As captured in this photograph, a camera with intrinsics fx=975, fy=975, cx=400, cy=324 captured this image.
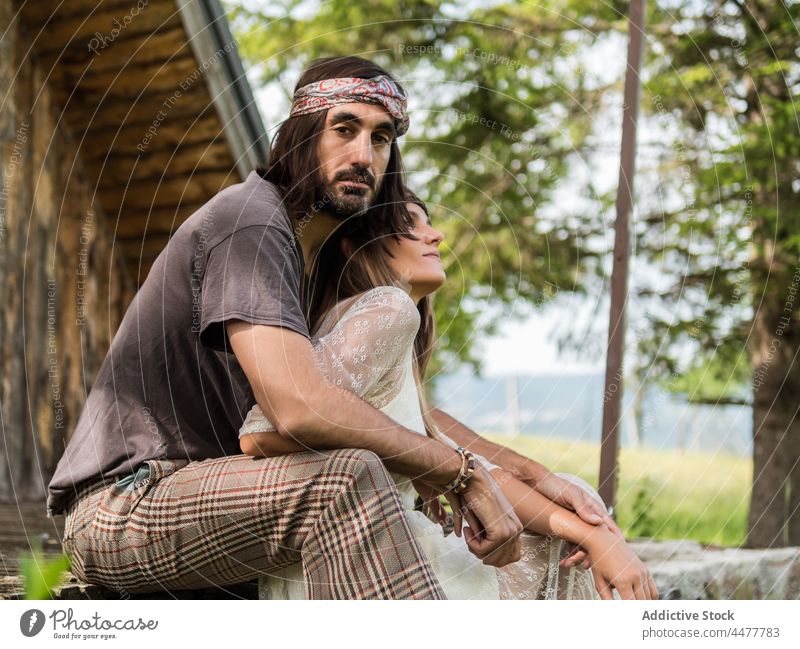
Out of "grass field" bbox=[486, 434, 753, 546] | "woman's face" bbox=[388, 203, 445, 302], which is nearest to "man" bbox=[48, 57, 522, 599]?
"woman's face" bbox=[388, 203, 445, 302]

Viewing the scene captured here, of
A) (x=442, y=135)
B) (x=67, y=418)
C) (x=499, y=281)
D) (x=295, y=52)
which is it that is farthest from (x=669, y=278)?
(x=67, y=418)

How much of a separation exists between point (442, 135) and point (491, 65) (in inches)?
22.5

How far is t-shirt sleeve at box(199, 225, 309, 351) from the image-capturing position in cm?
177

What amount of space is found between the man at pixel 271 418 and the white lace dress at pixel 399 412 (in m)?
0.07

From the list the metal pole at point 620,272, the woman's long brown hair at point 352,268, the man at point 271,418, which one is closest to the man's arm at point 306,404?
the man at point 271,418

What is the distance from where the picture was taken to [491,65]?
18.6 ft

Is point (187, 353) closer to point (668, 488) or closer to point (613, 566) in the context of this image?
point (613, 566)

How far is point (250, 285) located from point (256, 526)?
0.43m

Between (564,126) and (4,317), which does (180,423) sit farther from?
(564,126)

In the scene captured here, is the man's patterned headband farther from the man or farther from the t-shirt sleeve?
the t-shirt sleeve

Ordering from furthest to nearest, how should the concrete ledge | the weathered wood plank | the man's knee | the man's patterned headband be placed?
1. the weathered wood plank
2. the concrete ledge
3. the man's patterned headband
4. the man's knee

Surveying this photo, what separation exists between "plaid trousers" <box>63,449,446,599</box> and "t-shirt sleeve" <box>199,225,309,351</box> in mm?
249

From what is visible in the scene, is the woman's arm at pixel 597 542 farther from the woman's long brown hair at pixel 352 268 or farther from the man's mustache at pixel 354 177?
the man's mustache at pixel 354 177

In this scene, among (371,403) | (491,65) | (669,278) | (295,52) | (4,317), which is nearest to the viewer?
(371,403)
